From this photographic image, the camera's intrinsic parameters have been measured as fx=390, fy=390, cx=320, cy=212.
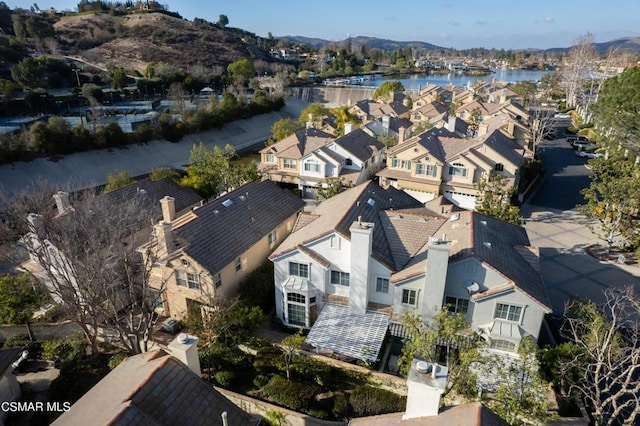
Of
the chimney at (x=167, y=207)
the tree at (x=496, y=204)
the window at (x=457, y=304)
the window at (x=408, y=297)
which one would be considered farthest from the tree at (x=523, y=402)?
the chimney at (x=167, y=207)

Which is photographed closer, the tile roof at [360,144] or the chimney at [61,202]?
the chimney at [61,202]

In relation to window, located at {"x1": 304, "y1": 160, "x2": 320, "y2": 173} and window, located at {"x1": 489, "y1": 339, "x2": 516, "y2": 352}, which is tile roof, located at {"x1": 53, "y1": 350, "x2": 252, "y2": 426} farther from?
window, located at {"x1": 304, "y1": 160, "x2": 320, "y2": 173}

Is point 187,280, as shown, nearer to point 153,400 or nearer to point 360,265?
point 360,265

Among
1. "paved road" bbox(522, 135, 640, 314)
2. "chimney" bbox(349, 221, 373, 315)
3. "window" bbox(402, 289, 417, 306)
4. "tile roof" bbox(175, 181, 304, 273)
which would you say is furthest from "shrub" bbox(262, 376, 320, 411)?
"paved road" bbox(522, 135, 640, 314)

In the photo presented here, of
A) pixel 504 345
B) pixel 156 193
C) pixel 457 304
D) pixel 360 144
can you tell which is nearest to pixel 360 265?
pixel 457 304

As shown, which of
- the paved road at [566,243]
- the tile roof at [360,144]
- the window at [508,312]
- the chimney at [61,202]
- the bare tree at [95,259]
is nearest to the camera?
the window at [508,312]

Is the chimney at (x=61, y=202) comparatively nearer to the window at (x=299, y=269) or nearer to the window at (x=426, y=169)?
the window at (x=299, y=269)

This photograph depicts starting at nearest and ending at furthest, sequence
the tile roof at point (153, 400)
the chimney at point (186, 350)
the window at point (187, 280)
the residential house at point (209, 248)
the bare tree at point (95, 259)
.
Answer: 1. the tile roof at point (153, 400)
2. the chimney at point (186, 350)
3. the bare tree at point (95, 259)
4. the residential house at point (209, 248)
5. the window at point (187, 280)
